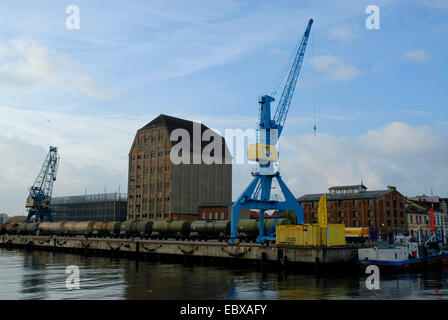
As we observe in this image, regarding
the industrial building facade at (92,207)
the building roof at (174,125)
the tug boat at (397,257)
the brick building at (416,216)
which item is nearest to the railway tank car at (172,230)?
the tug boat at (397,257)

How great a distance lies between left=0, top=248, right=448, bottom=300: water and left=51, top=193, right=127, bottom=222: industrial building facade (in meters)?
98.9

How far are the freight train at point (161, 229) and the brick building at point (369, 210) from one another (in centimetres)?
3938

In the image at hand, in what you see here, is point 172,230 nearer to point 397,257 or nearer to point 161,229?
point 161,229

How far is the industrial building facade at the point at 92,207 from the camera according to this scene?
142625 mm

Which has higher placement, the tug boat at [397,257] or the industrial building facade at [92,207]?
the industrial building facade at [92,207]

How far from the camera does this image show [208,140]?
5202 inches

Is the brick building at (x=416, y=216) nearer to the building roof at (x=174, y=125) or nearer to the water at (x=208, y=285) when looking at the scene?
the water at (x=208, y=285)

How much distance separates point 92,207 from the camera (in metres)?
150

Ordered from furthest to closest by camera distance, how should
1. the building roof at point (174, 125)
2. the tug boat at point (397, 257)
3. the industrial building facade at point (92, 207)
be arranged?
the industrial building facade at point (92, 207) → the building roof at point (174, 125) → the tug boat at point (397, 257)

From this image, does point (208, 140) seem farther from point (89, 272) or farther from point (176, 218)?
point (89, 272)

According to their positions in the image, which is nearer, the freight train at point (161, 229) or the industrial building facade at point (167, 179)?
the freight train at point (161, 229)

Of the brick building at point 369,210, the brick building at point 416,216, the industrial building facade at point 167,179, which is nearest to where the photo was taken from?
the brick building at point 369,210

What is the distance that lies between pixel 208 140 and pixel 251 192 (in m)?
79.3
